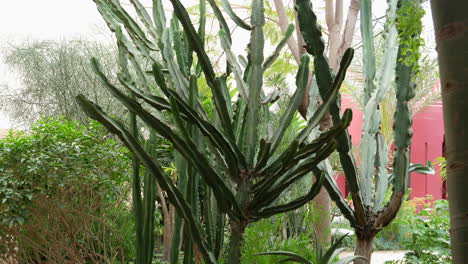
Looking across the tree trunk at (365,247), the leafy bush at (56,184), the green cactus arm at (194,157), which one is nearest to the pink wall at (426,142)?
the leafy bush at (56,184)

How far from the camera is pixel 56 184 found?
3.39 metres

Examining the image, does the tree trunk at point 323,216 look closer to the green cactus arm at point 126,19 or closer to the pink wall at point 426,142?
the green cactus arm at point 126,19

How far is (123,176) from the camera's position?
3.74 meters

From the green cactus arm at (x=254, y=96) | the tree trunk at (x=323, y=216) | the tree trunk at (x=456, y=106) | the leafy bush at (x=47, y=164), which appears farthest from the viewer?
the tree trunk at (x=323, y=216)

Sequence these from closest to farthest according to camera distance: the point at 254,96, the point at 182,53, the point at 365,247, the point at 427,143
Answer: the point at 254,96
the point at 182,53
the point at 365,247
the point at 427,143

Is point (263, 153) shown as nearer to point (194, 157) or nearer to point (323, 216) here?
point (194, 157)

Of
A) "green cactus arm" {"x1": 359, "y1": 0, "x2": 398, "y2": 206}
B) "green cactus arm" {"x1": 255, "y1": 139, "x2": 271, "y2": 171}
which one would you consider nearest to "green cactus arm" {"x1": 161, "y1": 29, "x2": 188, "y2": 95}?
"green cactus arm" {"x1": 255, "y1": 139, "x2": 271, "y2": 171}

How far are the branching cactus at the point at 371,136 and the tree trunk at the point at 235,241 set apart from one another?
0.49m

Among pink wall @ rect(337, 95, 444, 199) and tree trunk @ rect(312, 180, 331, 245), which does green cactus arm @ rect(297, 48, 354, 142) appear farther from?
pink wall @ rect(337, 95, 444, 199)

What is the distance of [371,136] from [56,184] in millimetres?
2306

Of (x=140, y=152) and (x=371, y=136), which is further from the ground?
(x=371, y=136)

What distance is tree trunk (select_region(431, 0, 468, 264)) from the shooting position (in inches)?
21.2

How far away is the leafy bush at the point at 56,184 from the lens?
329 cm

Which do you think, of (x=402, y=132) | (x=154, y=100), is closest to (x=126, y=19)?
(x=154, y=100)
